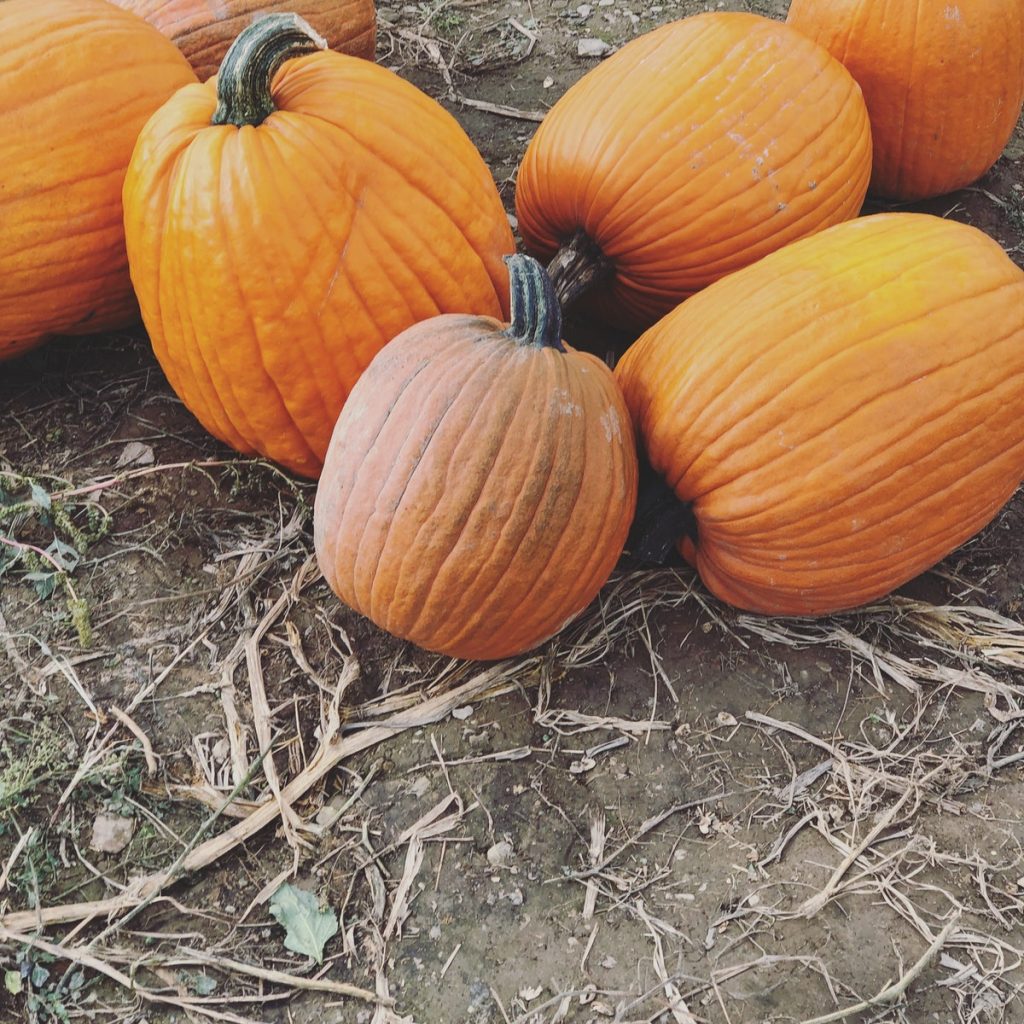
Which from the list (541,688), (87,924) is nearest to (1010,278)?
(541,688)

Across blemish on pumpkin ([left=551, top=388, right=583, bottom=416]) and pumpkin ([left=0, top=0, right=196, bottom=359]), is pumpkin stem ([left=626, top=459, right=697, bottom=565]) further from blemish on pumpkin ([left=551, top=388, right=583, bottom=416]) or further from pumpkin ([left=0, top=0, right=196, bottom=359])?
pumpkin ([left=0, top=0, right=196, bottom=359])

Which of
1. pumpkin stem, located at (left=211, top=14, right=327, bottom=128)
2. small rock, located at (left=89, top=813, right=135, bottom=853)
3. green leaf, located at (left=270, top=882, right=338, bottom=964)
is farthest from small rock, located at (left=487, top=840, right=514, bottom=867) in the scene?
pumpkin stem, located at (left=211, top=14, right=327, bottom=128)

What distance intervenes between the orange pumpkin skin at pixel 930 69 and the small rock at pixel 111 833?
8.95 ft

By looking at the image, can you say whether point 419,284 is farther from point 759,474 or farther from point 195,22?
point 195,22

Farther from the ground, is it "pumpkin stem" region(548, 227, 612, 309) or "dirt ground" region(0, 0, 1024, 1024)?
"pumpkin stem" region(548, 227, 612, 309)

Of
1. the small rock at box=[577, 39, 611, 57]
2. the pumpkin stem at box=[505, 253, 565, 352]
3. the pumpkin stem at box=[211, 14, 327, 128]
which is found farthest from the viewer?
the small rock at box=[577, 39, 611, 57]

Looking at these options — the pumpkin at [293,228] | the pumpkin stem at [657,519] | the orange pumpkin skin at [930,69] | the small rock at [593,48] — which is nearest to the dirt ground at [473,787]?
the pumpkin stem at [657,519]

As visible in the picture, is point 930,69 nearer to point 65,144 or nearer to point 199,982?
point 65,144

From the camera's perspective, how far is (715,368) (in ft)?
7.18

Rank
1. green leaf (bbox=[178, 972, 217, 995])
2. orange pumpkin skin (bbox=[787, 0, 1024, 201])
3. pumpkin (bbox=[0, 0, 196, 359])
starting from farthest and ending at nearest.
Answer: orange pumpkin skin (bbox=[787, 0, 1024, 201]) → pumpkin (bbox=[0, 0, 196, 359]) → green leaf (bbox=[178, 972, 217, 995])

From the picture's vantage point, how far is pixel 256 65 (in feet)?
7.48

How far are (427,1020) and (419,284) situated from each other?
1531mm

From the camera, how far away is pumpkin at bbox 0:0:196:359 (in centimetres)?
251

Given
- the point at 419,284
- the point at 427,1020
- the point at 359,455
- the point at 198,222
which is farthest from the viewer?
the point at 419,284
